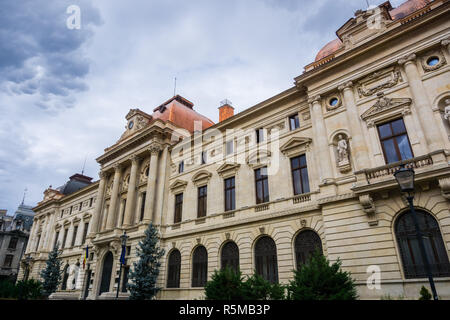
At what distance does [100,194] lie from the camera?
3444 cm

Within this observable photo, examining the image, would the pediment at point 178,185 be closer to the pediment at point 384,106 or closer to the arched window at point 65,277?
the pediment at point 384,106

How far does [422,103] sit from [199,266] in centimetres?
1759

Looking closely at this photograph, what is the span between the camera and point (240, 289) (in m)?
13.6

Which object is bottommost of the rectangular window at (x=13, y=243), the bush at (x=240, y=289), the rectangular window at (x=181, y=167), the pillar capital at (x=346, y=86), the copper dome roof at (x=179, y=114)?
the bush at (x=240, y=289)

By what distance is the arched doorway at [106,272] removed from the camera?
28.2 m

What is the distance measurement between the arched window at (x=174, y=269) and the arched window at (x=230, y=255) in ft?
14.9

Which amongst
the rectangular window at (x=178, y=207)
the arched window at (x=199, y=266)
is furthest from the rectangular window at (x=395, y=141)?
the rectangular window at (x=178, y=207)

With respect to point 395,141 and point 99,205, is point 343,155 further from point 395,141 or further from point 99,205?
point 99,205

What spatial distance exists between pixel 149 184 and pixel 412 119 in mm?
21056

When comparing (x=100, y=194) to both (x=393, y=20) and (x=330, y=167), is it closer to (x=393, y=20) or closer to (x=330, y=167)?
(x=330, y=167)

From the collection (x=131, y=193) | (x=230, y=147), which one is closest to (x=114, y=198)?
(x=131, y=193)

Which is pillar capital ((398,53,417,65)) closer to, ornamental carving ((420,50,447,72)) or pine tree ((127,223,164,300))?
ornamental carving ((420,50,447,72))

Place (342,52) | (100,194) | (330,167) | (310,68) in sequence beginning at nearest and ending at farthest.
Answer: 1. (330,167)
2. (342,52)
3. (310,68)
4. (100,194)
